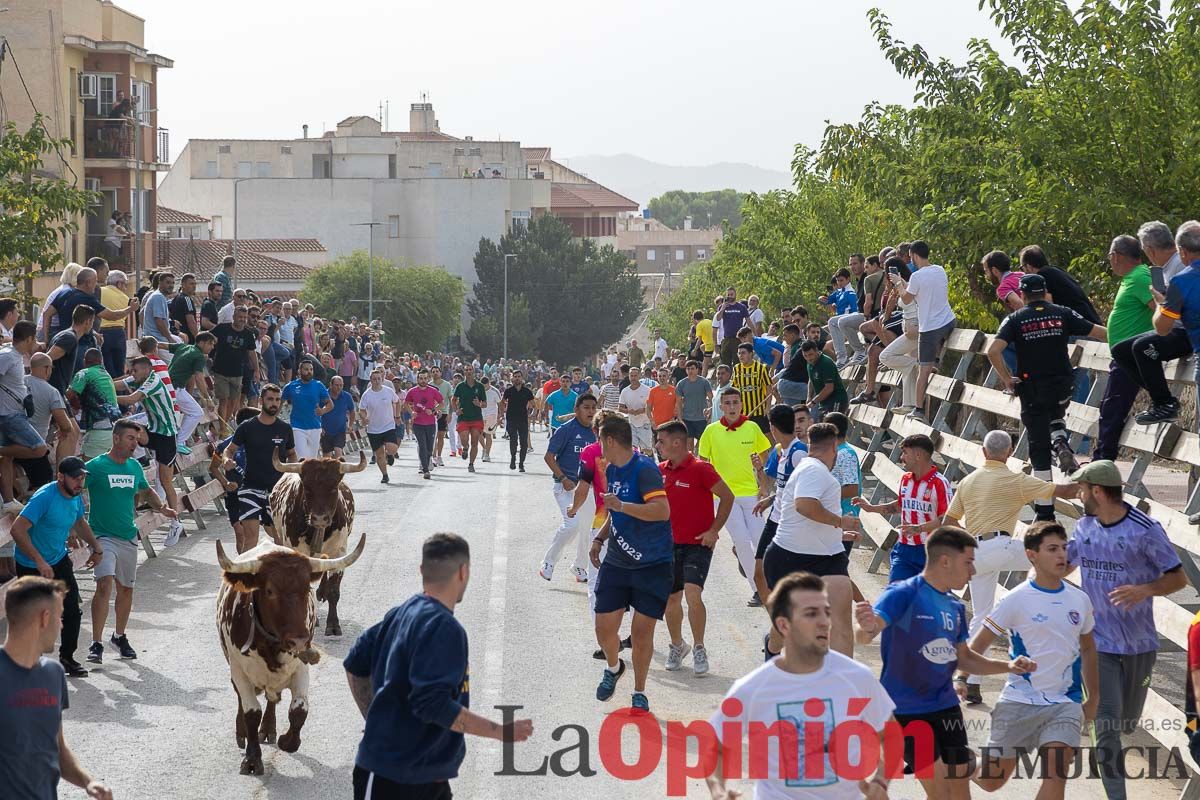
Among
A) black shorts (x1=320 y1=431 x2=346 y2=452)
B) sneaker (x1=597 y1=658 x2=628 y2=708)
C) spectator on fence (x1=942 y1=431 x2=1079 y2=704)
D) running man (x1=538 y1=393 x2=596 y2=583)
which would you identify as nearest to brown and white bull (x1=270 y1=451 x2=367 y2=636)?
running man (x1=538 y1=393 x2=596 y2=583)

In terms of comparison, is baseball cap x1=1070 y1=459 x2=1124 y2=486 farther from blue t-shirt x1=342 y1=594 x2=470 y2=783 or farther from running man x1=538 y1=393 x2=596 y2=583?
running man x1=538 y1=393 x2=596 y2=583

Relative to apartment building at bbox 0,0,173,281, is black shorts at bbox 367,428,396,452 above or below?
below

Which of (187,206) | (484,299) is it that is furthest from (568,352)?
(187,206)

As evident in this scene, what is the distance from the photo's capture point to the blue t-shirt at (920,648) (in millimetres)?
7945

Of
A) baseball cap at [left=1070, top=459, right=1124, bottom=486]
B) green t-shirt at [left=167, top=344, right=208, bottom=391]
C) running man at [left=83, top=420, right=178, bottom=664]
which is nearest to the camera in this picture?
baseball cap at [left=1070, top=459, right=1124, bottom=486]

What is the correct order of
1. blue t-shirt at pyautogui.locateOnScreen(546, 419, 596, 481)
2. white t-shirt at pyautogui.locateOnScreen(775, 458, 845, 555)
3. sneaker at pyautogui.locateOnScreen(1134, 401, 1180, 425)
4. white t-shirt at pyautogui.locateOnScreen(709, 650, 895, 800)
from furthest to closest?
blue t-shirt at pyautogui.locateOnScreen(546, 419, 596, 481) < sneaker at pyautogui.locateOnScreen(1134, 401, 1180, 425) < white t-shirt at pyautogui.locateOnScreen(775, 458, 845, 555) < white t-shirt at pyautogui.locateOnScreen(709, 650, 895, 800)

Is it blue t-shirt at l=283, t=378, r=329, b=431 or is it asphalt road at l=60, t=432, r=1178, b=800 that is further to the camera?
blue t-shirt at l=283, t=378, r=329, b=431

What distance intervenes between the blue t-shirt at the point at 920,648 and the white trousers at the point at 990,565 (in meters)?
3.28

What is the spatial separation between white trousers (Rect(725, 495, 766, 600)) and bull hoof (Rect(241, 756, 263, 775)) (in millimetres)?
5703

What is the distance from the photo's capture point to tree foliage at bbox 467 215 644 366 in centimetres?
10419

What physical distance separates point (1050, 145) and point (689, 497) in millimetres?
7829

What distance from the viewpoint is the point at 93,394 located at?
1592 cm

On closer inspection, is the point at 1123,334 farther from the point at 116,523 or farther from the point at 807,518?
the point at 116,523

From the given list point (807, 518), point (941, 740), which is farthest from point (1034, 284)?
point (941, 740)
